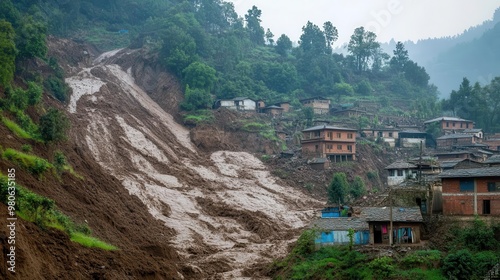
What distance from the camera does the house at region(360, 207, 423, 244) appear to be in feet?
110

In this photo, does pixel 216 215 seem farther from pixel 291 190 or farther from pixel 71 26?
pixel 71 26

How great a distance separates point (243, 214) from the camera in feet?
165

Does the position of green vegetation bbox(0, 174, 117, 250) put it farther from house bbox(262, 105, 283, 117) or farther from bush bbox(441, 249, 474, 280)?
house bbox(262, 105, 283, 117)

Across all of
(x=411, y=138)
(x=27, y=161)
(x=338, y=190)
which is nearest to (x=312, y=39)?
(x=411, y=138)

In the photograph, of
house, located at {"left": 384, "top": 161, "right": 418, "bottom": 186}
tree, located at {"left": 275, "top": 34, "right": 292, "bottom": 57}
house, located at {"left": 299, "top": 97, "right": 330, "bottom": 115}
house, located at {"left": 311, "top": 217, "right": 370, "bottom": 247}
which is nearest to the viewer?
house, located at {"left": 311, "top": 217, "right": 370, "bottom": 247}

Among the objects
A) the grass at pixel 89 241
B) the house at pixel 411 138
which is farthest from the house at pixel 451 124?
the grass at pixel 89 241

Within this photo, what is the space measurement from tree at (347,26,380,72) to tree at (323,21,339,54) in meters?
4.54

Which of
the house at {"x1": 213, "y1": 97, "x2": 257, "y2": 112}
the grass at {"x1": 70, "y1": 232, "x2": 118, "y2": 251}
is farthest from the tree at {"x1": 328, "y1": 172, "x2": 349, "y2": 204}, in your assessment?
the house at {"x1": 213, "y1": 97, "x2": 257, "y2": 112}

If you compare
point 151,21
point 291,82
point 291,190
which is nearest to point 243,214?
point 291,190

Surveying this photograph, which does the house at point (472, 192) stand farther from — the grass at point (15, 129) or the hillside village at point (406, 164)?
the grass at point (15, 129)

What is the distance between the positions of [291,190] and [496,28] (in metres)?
170

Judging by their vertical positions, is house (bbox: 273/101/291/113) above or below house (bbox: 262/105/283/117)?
above

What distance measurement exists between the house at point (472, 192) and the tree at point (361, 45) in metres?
92.8

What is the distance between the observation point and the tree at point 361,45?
12306 cm
